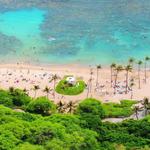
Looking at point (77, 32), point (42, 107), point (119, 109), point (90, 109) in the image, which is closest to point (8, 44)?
point (77, 32)

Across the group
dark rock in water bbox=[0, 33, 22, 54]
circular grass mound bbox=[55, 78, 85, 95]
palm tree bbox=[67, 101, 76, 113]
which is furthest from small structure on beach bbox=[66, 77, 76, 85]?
dark rock in water bbox=[0, 33, 22, 54]

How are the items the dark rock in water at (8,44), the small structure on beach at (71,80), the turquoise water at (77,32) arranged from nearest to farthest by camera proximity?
1. the small structure on beach at (71,80)
2. the turquoise water at (77,32)
3. the dark rock in water at (8,44)

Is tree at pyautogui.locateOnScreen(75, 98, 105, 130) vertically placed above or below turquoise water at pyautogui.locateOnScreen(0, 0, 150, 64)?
below

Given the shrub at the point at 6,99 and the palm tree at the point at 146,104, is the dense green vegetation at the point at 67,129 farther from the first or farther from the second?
the palm tree at the point at 146,104

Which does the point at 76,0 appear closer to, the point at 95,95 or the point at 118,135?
the point at 95,95

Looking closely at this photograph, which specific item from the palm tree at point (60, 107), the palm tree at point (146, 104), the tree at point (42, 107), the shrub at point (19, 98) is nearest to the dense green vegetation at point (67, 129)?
the tree at point (42, 107)

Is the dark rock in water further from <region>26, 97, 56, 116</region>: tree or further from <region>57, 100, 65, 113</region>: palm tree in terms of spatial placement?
<region>26, 97, 56, 116</region>: tree

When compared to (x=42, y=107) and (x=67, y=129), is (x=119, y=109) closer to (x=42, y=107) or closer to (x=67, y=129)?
(x=42, y=107)
